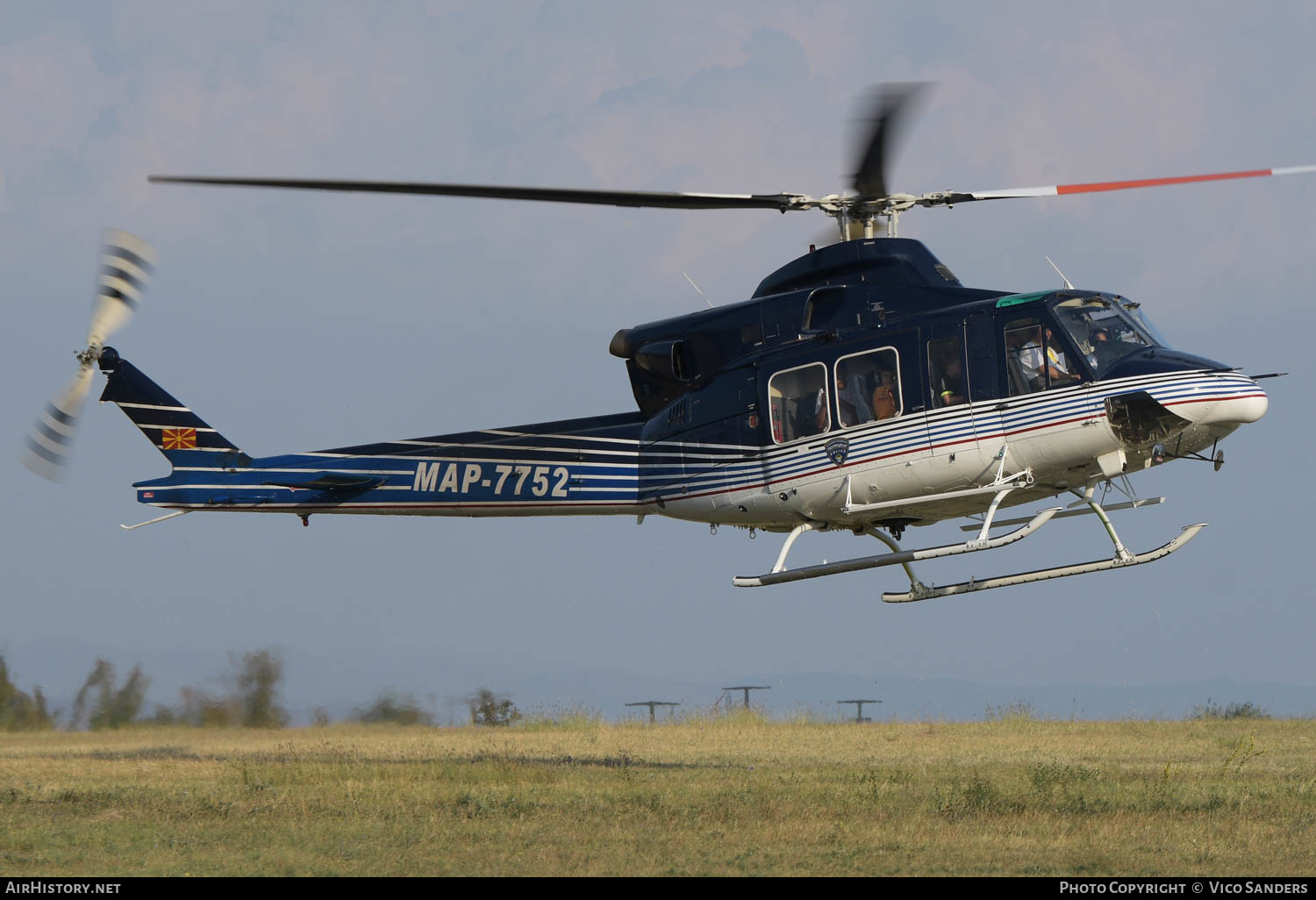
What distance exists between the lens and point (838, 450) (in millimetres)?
15961

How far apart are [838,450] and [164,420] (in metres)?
9.75

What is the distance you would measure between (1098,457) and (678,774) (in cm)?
610

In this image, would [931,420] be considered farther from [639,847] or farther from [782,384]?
[639,847]

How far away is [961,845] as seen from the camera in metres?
12.1

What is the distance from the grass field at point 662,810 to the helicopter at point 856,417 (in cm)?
257

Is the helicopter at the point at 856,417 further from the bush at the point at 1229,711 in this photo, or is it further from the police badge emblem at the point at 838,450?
the bush at the point at 1229,711

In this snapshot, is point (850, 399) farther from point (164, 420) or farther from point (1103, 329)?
point (164, 420)

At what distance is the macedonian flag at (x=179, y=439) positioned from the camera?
19.9 meters

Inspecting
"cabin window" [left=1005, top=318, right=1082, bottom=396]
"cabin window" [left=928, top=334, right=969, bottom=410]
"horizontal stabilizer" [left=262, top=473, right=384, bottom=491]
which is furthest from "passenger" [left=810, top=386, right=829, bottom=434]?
"horizontal stabilizer" [left=262, top=473, right=384, bottom=491]

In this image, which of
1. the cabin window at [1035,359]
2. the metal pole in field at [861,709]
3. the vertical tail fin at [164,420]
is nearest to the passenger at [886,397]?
the cabin window at [1035,359]

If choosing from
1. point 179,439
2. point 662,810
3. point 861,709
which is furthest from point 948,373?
point 861,709

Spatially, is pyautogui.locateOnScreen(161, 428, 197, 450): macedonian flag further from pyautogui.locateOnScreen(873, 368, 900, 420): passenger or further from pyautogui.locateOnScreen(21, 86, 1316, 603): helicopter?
pyautogui.locateOnScreen(873, 368, 900, 420): passenger

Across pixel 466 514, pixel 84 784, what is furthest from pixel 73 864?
pixel 466 514

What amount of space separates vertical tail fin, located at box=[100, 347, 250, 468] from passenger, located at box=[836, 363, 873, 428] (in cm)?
845
